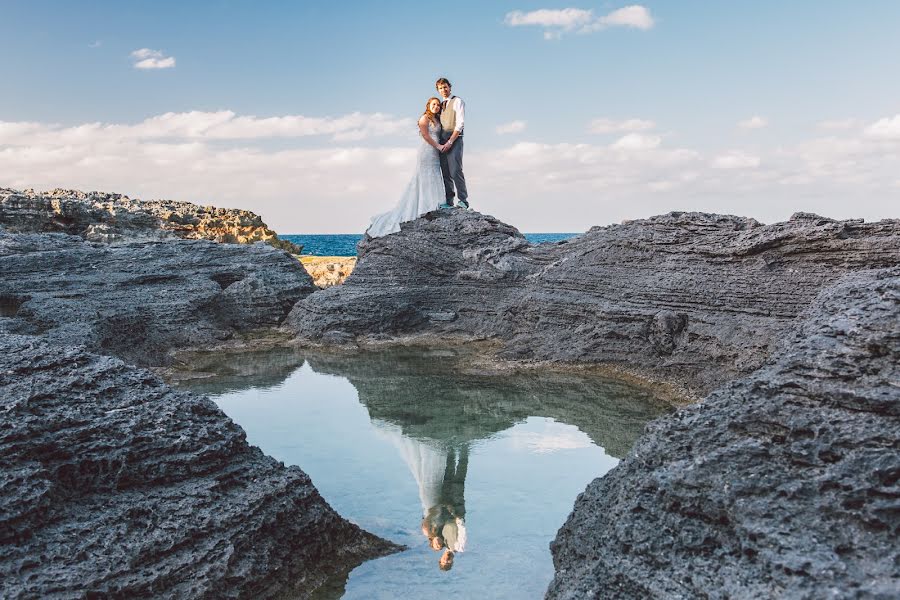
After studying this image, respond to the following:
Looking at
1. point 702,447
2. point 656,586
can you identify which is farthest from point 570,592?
point 702,447

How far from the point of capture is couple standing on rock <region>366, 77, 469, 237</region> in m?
15.8

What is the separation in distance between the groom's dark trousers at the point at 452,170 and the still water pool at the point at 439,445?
5225mm

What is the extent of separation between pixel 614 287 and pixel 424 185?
6405mm

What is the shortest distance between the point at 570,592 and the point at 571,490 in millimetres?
2538

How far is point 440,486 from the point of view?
247 inches

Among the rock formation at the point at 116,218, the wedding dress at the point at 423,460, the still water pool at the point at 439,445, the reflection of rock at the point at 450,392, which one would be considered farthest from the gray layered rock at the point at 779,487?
the rock formation at the point at 116,218

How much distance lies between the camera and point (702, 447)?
12.4ft

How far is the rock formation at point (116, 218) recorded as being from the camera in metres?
20.6

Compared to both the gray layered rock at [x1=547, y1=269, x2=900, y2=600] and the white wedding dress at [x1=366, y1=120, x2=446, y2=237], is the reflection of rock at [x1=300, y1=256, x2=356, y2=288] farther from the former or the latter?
the gray layered rock at [x1=547, y1=269, x2=900, y2=600]

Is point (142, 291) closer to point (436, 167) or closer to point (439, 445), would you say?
point (436, 167)

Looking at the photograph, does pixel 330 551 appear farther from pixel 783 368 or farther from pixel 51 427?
pixel 783 368

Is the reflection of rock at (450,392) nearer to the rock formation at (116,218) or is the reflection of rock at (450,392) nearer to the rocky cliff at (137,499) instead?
the rocky cliff at (137,499)

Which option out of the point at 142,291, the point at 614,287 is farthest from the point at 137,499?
the point at 142,291

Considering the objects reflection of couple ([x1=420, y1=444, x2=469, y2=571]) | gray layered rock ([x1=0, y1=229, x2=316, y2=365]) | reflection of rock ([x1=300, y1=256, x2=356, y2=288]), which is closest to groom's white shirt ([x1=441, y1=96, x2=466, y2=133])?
gray layered rock ([x1=0, y1=229, x2=316, y2=365])
